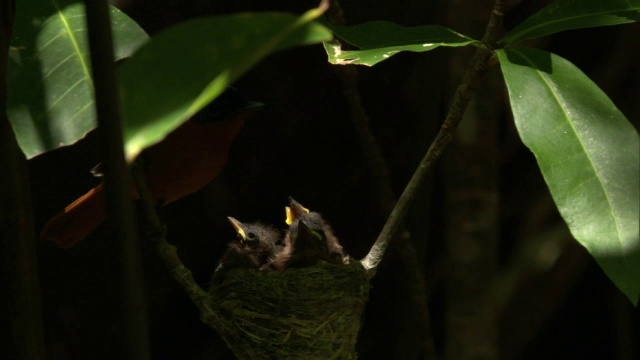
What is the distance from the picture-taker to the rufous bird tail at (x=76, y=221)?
6.21ft

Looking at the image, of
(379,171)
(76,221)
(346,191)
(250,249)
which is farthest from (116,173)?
(346,191)

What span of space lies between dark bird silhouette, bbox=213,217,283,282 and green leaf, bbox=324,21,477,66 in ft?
1.93

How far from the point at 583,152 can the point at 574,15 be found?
0.32 meters

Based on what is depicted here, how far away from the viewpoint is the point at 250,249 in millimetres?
2100

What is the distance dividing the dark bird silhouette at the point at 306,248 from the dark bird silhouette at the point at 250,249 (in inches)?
2.4

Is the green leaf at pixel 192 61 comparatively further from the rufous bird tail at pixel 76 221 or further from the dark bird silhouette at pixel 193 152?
the dark bird silhouette at pixel 193 152

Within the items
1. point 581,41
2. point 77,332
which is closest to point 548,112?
point 77,332

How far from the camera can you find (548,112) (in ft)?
4.79

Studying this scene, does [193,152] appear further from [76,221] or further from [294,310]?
[294,310]

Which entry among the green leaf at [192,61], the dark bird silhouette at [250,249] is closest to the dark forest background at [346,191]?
the dark bird silhouette at [250,249]

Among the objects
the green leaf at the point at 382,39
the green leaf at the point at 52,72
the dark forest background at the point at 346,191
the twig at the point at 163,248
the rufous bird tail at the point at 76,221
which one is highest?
the green leaf at the point at 52,72

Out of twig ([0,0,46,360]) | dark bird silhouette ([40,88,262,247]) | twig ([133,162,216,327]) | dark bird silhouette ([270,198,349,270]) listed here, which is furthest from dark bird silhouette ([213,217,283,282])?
twig ([0,0,46,360])

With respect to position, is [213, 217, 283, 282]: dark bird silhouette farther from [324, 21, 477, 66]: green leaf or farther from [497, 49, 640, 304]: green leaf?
[497, 49, 640, 304]: green leaf

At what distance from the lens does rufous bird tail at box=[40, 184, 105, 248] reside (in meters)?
1.89
